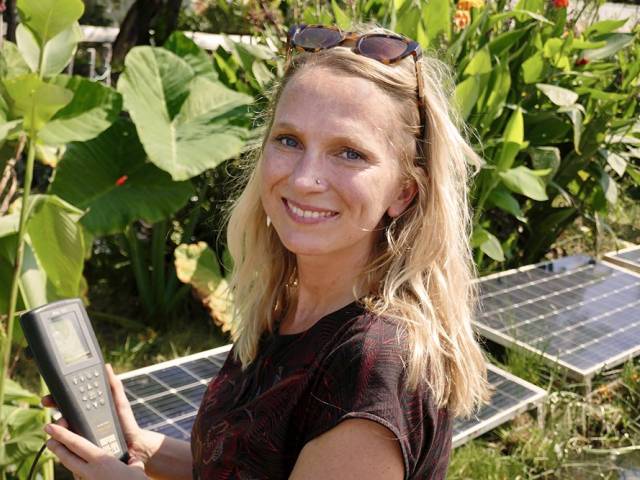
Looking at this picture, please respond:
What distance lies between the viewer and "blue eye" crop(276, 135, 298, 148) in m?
1.51

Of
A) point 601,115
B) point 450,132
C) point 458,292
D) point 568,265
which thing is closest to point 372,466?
point 458,292

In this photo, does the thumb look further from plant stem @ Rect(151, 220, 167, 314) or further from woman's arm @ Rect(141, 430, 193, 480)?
plant stem @ Rect(151, 220, 167, 314)

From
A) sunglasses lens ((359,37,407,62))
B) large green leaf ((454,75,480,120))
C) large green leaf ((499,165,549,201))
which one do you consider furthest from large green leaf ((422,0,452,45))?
sunglasses lens ((359,37,407,62))

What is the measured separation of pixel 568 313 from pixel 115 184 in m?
2.37

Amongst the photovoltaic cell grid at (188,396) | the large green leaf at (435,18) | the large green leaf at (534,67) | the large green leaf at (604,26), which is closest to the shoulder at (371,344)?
the photovoltaic cell grid at (188,396)

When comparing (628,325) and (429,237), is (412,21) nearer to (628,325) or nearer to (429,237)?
(628,325)

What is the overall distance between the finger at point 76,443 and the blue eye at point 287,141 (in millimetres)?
701

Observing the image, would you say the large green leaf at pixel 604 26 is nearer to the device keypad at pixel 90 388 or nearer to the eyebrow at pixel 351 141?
the eyebrow at pixel 351 141

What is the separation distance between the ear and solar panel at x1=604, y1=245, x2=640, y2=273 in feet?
13.0

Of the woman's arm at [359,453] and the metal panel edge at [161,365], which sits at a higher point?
the woman's arm at [359,453]

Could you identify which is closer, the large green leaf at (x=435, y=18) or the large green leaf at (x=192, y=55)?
the large green leaf at (x=435, y=18)

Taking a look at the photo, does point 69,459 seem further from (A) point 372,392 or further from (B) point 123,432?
(A) point 372,392

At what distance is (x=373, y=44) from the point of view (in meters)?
1.50

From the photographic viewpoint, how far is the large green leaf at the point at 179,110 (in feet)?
12.5
